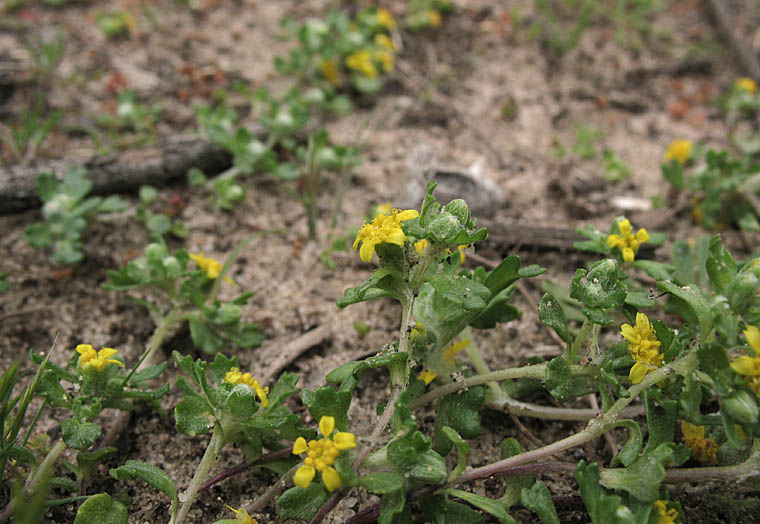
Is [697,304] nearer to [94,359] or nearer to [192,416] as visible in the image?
[192,416]

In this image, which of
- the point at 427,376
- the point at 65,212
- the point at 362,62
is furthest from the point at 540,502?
the point at 362,62

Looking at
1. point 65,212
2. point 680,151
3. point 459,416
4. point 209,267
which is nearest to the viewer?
point 459,416

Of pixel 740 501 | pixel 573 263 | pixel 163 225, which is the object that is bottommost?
pixel 740 501

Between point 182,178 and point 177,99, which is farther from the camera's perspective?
point 177,99

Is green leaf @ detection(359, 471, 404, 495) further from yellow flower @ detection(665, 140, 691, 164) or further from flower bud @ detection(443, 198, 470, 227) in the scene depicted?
yellow flower @ detection(665, 140, 691, 164)

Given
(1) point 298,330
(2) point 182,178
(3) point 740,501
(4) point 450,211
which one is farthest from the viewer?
(2) point 182,178

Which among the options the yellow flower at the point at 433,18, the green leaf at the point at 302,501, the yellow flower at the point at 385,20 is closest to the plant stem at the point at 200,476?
the green leaf at the point at 302,501

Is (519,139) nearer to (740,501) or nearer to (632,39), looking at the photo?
(632,39)

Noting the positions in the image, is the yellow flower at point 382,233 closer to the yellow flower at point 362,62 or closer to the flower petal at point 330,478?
the flower petal at point 330,478

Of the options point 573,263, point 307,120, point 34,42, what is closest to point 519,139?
point 573,263
